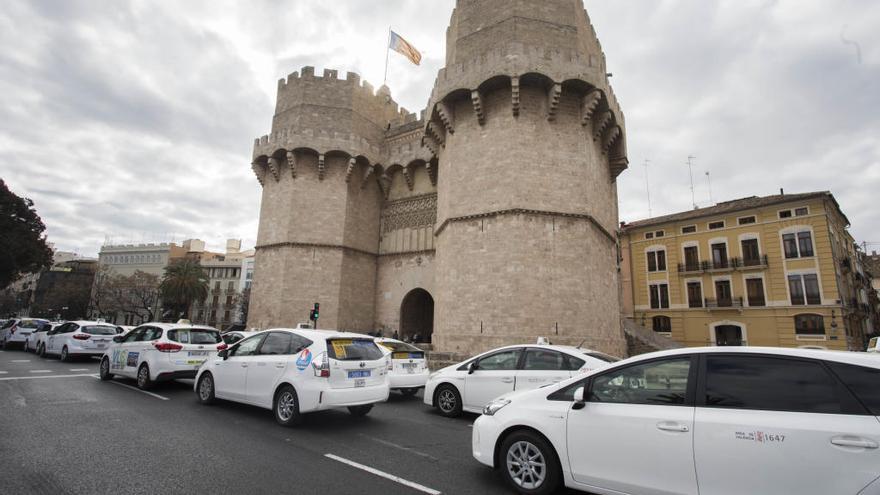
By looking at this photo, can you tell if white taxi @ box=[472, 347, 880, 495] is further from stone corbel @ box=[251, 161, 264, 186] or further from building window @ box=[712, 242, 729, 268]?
building window @ box=[712, 242, 729, 268]

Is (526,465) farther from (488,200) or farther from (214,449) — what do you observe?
(488,200)

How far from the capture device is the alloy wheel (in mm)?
3938

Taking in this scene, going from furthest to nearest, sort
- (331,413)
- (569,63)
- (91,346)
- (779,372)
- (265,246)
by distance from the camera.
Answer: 1. (265,246)
2. (569,63)
3. (91,346)
4. (331,413)
5. (779,372)

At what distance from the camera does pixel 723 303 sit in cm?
2742

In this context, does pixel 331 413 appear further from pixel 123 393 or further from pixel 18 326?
pixel 18 326

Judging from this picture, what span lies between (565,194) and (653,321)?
19174 millimetres

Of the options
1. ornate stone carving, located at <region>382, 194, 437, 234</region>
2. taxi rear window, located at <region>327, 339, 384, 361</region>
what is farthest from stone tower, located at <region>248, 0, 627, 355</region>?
taxi rear window, located at <region>327, 339, 384, 361</region>

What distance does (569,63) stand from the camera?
16.0 m

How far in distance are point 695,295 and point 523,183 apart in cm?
2016

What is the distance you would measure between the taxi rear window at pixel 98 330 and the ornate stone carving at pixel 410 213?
44.8 ft

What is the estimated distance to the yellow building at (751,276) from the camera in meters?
24.6

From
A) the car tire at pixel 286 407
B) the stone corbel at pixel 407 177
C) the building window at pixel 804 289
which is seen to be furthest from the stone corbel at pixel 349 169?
the building window at pixel 804 289

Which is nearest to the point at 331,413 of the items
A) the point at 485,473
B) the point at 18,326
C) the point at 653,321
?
the point at 485,473

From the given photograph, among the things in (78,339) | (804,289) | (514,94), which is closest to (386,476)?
(514,94)
